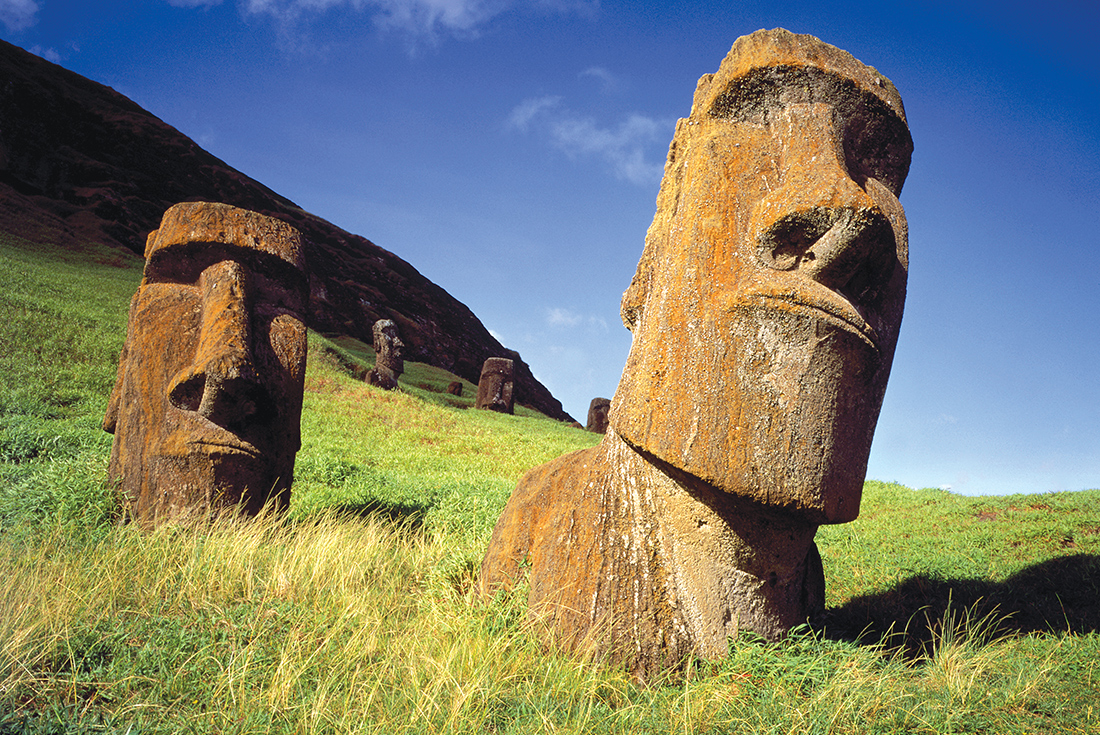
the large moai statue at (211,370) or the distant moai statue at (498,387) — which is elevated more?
the distant moai statue at (498,387)

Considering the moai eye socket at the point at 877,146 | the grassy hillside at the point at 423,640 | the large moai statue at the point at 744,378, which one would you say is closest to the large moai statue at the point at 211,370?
the grassy hillside at the point at 423,640

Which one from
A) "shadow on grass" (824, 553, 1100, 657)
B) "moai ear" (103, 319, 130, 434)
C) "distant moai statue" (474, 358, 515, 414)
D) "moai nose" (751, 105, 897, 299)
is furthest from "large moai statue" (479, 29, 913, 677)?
"distant moai statue" (474, 358, 515, 414)

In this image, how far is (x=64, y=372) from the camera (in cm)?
1172

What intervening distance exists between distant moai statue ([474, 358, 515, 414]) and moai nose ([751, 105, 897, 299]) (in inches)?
832

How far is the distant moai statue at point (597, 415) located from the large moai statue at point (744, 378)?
64.0 feet

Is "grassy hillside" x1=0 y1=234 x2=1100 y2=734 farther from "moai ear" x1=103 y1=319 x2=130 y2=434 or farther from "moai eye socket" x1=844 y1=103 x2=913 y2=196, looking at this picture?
"moai eye socket" x1=844 y1=103 x2=913 y2=196

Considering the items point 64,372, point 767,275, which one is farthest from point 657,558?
point 64,372

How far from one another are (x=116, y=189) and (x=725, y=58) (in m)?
43.2

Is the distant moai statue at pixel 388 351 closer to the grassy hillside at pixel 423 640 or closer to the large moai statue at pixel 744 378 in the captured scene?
the grassy hillside at pixel 423 640

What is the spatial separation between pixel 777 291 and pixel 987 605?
312 cm

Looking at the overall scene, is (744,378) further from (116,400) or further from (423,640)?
(116,400)

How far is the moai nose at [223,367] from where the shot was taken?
427 cm

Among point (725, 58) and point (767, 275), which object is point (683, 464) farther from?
point (725, 58)

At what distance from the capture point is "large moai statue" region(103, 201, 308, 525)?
4.43 m
